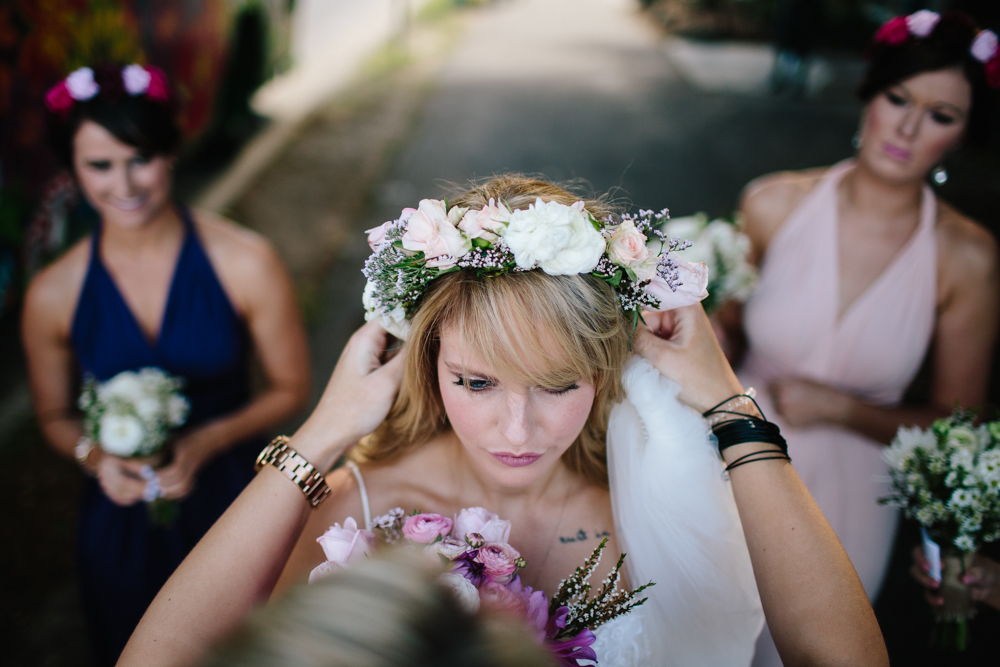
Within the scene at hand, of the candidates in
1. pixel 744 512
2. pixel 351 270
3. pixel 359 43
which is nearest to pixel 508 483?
pixel 744 512

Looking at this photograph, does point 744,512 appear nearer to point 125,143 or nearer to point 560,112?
point 125,143

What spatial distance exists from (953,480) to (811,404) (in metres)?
0.74

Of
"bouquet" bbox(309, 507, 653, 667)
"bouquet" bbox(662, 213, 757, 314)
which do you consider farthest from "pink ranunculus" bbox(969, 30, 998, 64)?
"bouquet" bbox(309, 507, 653, 667)

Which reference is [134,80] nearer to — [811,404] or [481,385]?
[481,385]

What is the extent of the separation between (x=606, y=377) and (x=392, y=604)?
3.66 feet

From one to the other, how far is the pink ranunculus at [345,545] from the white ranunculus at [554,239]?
760 millimetres

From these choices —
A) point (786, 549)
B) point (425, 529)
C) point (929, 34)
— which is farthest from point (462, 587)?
point (929, 34)

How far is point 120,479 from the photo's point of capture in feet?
8.32

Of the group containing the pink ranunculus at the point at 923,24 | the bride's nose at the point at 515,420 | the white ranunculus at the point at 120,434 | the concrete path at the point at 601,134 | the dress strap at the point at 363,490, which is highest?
the pink ranunculus at the point at 923,24

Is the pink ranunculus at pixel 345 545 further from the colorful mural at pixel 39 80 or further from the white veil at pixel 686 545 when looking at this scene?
the colorful mural at pixel 39 80

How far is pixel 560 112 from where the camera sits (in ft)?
35.8

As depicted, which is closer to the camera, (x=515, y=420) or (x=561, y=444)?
(x=515, y=420)

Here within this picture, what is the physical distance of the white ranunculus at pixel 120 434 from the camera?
8.00 ft

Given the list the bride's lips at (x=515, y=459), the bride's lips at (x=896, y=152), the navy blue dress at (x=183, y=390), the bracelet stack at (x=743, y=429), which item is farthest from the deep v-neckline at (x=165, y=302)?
the bride's lips at (x=896, y=152)
